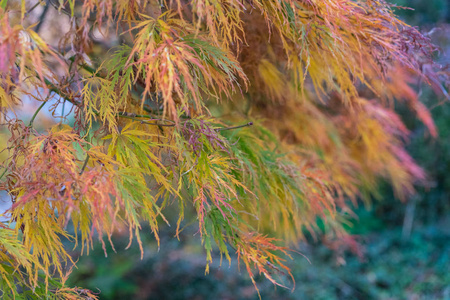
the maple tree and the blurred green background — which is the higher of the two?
the maple tree

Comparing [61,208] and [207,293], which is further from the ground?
[61,208]

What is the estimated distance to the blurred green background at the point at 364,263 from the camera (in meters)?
2.83

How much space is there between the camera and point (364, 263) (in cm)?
309

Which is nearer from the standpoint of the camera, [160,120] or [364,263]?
[160,120]

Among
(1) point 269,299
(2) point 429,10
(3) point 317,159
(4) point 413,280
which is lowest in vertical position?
(4) point 413,280

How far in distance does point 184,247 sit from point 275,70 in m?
2.40

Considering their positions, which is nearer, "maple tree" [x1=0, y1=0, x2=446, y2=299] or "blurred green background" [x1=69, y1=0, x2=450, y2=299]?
"maple tree" [x1=0, y1=0, x2=446, y2=299]

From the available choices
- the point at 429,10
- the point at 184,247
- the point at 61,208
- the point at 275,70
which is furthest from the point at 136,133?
the point at 429,10

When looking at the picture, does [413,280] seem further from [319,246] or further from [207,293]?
[207,293]

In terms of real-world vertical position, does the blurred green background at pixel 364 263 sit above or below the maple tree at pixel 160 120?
below

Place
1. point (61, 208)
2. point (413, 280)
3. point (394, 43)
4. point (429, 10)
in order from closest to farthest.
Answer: point (61, 208) → point (394, 43) → point (413, 280) → point (429, 10)

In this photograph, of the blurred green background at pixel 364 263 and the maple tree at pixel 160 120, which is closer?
the maple tree at pixel 160 120

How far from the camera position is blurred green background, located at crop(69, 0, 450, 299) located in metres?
2.83

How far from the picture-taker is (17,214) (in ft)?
2.42
